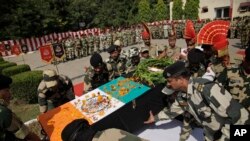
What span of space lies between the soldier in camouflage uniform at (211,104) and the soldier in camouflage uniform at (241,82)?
869 mm

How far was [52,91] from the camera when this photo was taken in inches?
162

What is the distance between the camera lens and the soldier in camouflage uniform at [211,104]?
2.08m

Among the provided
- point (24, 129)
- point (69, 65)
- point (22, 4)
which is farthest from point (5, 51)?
point (24, 129)

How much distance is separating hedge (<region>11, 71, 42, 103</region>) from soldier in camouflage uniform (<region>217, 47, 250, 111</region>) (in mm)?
5539

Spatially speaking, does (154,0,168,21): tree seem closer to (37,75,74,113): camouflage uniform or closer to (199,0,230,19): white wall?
(199,0,230,19): white wall

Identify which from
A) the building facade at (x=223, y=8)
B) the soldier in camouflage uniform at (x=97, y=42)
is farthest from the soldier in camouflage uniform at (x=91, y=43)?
the building facade at (x=223, y=8)

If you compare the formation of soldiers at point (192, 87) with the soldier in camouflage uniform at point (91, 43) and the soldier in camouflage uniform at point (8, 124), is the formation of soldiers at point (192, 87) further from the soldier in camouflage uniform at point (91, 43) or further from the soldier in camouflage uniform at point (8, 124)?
the soldier in camouflage uniform at point (91, 43)

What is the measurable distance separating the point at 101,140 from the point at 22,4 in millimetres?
21729

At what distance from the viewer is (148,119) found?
3541mm

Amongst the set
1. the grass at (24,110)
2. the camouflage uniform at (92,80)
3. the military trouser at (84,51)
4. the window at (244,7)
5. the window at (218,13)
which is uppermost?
the window at (244,7)

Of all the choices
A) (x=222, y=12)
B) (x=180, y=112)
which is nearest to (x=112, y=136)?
(x=180, y=112)

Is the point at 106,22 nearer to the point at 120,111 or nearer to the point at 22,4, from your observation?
the point at 22,4

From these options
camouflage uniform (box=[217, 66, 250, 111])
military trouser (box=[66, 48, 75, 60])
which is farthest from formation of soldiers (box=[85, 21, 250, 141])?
military trouser (box=[66, 48, 75, 60])

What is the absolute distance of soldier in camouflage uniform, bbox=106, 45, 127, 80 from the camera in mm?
5113
